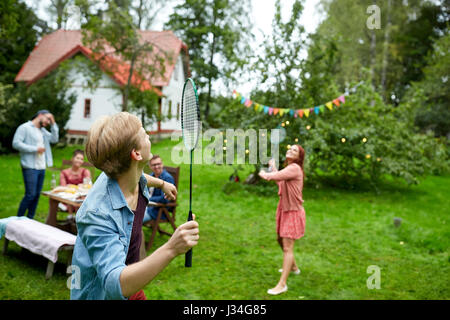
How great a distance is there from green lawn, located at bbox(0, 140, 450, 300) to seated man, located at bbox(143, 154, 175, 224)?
543mm

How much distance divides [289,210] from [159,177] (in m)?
2.31

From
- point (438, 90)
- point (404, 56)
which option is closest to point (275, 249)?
point (438, 90)

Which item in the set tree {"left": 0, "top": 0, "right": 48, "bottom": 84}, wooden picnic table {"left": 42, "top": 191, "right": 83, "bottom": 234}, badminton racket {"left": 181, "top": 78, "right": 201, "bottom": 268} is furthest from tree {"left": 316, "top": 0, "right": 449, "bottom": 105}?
badminton racket {"left": 181, "top": 78, "right": 201, "bottom": 268}

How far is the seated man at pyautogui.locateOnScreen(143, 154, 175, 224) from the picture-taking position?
246 inches

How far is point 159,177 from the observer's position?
6270 millimetres

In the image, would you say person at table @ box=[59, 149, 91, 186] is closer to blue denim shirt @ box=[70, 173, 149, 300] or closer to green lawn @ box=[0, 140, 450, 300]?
green lawn @ box=[0, 140, 450, 300]

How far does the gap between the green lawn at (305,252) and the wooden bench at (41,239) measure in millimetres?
324

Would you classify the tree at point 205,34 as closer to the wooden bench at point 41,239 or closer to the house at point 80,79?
the house at point 80,79

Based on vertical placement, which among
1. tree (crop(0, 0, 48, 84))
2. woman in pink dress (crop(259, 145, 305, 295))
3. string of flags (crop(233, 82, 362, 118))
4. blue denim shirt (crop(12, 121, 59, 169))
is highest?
tree (crop(0, 0, 48, 84))

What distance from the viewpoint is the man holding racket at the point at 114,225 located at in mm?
1618

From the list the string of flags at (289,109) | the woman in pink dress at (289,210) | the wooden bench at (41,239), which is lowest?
the wooden bench at (41,239)

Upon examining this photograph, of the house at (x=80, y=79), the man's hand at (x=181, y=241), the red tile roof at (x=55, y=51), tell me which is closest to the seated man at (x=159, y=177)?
the man's hand at (x=181, y=241)

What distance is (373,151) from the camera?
11.8 m

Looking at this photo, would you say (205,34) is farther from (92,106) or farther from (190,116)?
(190,116)
